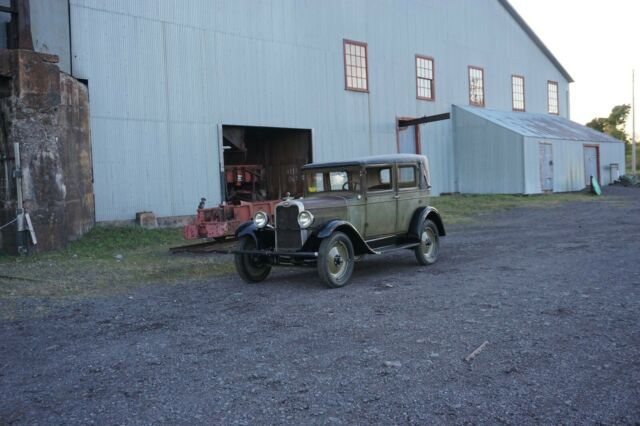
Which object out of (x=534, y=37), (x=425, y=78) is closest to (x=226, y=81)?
(x=425, y=78)

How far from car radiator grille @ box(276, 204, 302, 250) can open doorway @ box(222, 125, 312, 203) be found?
921 cm

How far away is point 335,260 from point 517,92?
25.4m

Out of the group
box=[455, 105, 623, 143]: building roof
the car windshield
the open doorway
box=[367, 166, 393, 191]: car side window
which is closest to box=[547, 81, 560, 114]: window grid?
box=[455, 105, 623, 143]: building roof

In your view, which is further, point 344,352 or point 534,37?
point 534,37

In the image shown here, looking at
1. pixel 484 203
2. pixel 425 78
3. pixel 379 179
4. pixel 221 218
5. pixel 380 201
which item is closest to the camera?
pixel 380 201

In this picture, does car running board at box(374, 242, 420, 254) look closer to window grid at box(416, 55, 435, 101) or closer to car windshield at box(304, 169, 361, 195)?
car windshield at box(304, 169, 361, 195)

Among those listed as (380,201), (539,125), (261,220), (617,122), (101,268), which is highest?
(617,122)

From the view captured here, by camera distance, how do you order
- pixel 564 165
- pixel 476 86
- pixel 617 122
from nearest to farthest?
pixel 564 165, pixel 476 86, pixel 617 122

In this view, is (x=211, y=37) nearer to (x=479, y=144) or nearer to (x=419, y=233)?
(x=419, y=233)

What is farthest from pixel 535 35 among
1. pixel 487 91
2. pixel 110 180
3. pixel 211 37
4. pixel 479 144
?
pixel 110 180

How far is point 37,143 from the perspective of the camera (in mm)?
11086

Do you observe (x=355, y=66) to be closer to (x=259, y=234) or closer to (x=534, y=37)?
(x=259, y=234)

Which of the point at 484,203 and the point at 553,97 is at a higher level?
the point at 553,97

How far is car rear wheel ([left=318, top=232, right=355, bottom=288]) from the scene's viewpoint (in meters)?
7.63
